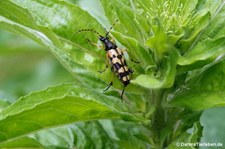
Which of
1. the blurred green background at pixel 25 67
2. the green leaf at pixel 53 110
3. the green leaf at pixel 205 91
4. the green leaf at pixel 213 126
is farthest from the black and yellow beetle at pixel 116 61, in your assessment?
the blurred green background at pixel 25 67

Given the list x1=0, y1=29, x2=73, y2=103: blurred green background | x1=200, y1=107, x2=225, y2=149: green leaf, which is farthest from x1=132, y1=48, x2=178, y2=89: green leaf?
x1=0, y1=29, x2=73, y2=103: blurred green background

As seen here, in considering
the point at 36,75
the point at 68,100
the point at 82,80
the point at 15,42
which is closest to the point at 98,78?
the point at 82,80

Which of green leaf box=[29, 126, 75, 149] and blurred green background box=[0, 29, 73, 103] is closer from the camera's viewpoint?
green leaf box=[29, 126, 75, 149]

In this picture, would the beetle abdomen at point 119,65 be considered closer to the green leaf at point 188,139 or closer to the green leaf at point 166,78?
the green leaf at point 166,78

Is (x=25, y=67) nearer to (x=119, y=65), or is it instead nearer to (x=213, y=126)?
(x=213, y=126)

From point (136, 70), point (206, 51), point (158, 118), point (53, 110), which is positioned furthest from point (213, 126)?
point (53, 110)

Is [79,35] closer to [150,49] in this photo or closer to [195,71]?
[150,49]

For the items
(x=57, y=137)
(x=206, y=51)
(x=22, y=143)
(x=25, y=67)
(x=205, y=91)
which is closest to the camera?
(x=206, y=51)

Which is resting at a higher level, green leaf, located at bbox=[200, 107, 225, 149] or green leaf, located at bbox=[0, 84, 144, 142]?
green leaf, located at bbox=[0, 84, 144, 142]

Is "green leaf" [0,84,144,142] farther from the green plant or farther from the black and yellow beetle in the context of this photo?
the black and yellow beetle
